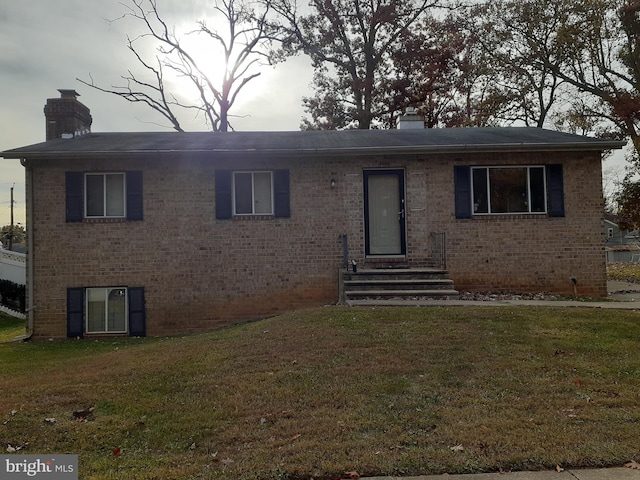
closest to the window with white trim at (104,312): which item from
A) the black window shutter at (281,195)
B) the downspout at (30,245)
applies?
the downspout at (30,245)

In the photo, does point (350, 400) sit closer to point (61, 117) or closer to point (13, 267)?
point (61, 117)

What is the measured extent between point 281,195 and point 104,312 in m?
4.78

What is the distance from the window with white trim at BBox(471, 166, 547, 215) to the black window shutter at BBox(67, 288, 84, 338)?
9.20 metres

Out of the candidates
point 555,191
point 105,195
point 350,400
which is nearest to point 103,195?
point 105,195

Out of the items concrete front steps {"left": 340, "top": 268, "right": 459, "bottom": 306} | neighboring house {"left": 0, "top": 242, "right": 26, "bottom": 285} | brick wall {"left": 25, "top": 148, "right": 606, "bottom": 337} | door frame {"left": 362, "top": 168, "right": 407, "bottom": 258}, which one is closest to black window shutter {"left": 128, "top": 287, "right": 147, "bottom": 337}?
brick wall {"left": 25, "top": 148, "right": 606, "bottom": 337}

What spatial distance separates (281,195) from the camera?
10.9 m

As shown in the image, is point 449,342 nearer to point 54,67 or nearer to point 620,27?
point 54,67

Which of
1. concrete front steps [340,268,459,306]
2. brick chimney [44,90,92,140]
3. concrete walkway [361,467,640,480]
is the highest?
brick chimney [44,90,92,140]

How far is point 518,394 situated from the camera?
15.5 feet

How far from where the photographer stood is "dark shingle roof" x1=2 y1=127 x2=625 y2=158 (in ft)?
34.7

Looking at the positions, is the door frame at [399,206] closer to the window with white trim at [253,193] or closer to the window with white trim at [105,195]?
the window with white trim at [253,193]

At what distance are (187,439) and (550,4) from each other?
82.7 ft

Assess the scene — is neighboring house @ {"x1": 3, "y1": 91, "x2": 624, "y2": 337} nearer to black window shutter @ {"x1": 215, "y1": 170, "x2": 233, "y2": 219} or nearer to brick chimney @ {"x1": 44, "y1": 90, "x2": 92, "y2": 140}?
black window shutter @ {"x1": 215, "y1": 170, "x2": 233, "y2": 219}

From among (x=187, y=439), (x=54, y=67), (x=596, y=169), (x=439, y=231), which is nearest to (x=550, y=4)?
(x=596, y=169)
